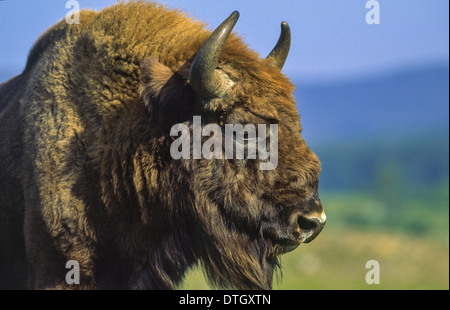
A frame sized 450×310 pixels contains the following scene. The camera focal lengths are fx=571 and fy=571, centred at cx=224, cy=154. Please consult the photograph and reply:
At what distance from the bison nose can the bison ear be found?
1048 mm

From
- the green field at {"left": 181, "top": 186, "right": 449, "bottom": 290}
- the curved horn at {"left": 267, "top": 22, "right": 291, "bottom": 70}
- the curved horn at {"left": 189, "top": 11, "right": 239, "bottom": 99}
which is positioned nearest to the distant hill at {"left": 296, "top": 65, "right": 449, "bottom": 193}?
the green field at {"left": 181, "top": 186, "right": 449, "bottom": 290}

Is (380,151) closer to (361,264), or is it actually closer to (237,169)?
(361,264)

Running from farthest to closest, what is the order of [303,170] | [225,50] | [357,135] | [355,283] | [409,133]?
[357,135] → [409,133] → [355,283] → [225,50] → [303,170]

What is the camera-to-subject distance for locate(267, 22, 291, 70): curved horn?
4613 mm

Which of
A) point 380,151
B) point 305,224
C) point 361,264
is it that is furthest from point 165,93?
point 380,151

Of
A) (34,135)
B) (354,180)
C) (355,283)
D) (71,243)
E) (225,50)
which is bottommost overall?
(355,283)

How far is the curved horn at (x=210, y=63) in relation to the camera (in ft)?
12.3

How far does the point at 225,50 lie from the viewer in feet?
13.8

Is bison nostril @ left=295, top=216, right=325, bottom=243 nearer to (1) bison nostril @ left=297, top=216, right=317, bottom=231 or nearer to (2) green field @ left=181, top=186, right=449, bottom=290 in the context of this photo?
(1) bison nostril @ left=297, top=216, right=317, bottom=231

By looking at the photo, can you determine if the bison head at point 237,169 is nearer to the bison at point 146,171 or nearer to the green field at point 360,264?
the bison at point 146,171

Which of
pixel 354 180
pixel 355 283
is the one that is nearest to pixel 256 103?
pixel 355 283
